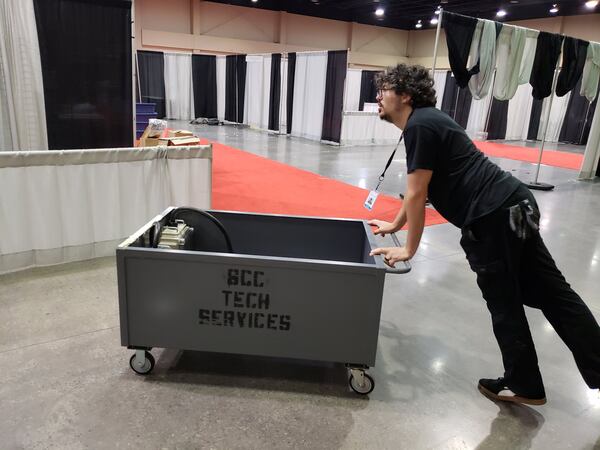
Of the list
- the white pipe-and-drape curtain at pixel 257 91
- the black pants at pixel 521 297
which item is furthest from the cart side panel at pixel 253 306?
the white pipe-and-drape curtain at pixel 257 91

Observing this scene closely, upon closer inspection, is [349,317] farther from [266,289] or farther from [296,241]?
[296,241]

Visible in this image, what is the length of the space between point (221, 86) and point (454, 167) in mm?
14789

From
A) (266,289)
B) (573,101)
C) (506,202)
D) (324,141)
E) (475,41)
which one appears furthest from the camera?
(573,101)

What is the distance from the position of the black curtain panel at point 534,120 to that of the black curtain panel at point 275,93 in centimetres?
872

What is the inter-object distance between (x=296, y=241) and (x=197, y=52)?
16.2 meters

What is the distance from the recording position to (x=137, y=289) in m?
1.94

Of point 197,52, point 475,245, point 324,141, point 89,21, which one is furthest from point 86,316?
point 197,52

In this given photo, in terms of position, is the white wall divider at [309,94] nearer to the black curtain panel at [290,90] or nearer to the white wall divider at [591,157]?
the black curtain panel at [290,90]

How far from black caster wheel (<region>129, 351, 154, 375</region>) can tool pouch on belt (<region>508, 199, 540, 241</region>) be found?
1.64 metres

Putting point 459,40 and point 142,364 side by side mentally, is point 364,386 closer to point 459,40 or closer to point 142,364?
point 142,364

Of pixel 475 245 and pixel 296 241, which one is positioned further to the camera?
pixel 296 241

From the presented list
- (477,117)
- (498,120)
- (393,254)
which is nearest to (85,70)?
(393,254)

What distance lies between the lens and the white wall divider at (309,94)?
11023 mm

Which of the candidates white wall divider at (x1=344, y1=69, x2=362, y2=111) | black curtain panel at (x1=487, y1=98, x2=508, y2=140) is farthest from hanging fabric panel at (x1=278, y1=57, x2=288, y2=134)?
black curtain panel at (x1=487, y1=98, x2=508, y2=140)
